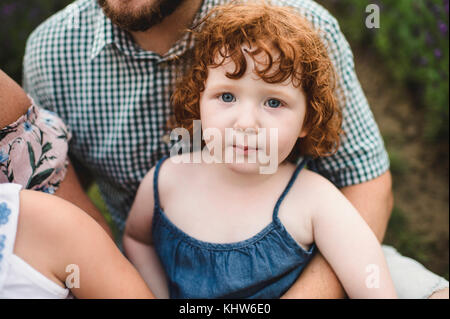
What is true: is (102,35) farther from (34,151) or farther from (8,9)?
(8,9)

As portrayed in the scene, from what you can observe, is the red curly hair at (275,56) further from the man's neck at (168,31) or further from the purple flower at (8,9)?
the purple flower at (8,9)

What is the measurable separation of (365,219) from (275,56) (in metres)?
0.77

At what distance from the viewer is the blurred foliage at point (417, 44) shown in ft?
9.10

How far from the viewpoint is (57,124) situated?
1.66m

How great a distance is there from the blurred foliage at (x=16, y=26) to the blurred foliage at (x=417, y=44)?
8.38 feet

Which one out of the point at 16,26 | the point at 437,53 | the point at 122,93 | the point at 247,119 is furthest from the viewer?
the point at 16,26

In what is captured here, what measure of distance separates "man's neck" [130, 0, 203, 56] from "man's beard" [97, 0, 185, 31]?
0.08m

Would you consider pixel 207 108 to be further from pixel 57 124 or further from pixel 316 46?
pixel 57 124

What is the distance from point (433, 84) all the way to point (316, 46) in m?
2.01

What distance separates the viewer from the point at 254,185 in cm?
147

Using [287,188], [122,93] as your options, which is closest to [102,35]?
[122,93]

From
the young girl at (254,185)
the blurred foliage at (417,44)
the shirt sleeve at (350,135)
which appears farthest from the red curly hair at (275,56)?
the blurred foliage at (417,44)

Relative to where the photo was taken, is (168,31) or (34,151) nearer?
(34,151)
